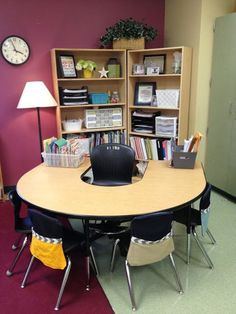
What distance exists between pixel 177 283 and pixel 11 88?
2.97 m

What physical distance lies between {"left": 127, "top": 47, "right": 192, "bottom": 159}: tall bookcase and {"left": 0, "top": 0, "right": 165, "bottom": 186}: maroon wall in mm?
576

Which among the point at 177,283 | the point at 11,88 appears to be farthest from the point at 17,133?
the point at 177,283

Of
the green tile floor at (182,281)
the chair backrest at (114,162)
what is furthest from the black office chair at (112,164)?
the green tile floor at (182,281)

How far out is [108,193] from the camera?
7.03 feet

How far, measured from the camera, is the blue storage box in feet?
12.4

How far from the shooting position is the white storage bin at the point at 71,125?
3.74 metres

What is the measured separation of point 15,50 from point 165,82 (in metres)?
1.98

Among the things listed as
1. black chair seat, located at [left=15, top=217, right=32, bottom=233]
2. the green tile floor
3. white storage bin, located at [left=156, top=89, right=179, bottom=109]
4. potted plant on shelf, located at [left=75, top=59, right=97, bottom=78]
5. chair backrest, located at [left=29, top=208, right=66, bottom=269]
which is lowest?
the green tile floor

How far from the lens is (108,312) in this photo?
1.91 m

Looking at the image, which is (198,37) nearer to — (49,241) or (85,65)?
(85,65)

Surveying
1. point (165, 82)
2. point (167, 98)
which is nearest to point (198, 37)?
point (165, 82)

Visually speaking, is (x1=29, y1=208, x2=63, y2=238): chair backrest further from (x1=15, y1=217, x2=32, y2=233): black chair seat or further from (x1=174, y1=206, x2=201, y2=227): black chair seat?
(x1=174, y1=206, x2=201, y2=227): black chair seat

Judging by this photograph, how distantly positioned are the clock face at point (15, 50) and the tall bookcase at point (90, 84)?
352mm

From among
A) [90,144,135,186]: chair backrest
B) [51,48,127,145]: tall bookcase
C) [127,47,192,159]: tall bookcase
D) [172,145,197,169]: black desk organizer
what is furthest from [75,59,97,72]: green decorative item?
[172,145,197,169]: black desk organizer
